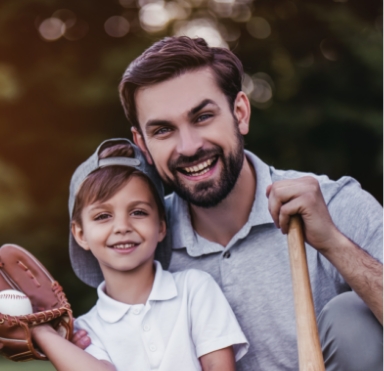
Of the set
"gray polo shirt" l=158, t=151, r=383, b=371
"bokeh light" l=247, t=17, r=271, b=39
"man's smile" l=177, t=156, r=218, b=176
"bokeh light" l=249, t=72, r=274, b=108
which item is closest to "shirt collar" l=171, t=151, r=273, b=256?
"gray polo shirt" l=158, t=151, r=383, b=371

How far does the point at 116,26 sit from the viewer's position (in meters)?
5.90

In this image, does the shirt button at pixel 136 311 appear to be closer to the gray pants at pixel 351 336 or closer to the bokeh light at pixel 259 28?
the gray pants at pixel 351 336

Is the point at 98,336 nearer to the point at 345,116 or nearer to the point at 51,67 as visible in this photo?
the point at 345,116

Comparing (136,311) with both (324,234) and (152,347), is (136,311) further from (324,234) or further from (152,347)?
(324,234)

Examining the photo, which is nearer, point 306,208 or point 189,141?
point 306,208

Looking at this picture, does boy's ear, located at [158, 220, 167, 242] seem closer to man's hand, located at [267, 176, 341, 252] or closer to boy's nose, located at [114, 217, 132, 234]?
boy's nose, located at [114, 217, 132, 234]

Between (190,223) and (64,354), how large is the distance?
0.70 m

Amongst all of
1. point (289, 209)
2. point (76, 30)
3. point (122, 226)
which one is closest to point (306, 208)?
point (289, 209)

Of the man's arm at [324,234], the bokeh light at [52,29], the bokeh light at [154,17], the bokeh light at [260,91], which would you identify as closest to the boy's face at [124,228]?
the man's arm at [324,234]

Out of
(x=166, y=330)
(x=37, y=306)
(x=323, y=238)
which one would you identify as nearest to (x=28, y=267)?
(x=37, y=306)

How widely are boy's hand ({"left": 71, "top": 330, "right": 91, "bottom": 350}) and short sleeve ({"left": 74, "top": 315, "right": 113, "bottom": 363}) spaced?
0.6 inches

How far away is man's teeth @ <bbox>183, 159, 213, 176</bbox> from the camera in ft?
7.43

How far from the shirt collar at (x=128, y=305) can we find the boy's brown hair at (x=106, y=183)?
228 mm

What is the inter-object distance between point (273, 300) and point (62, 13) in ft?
14.9
